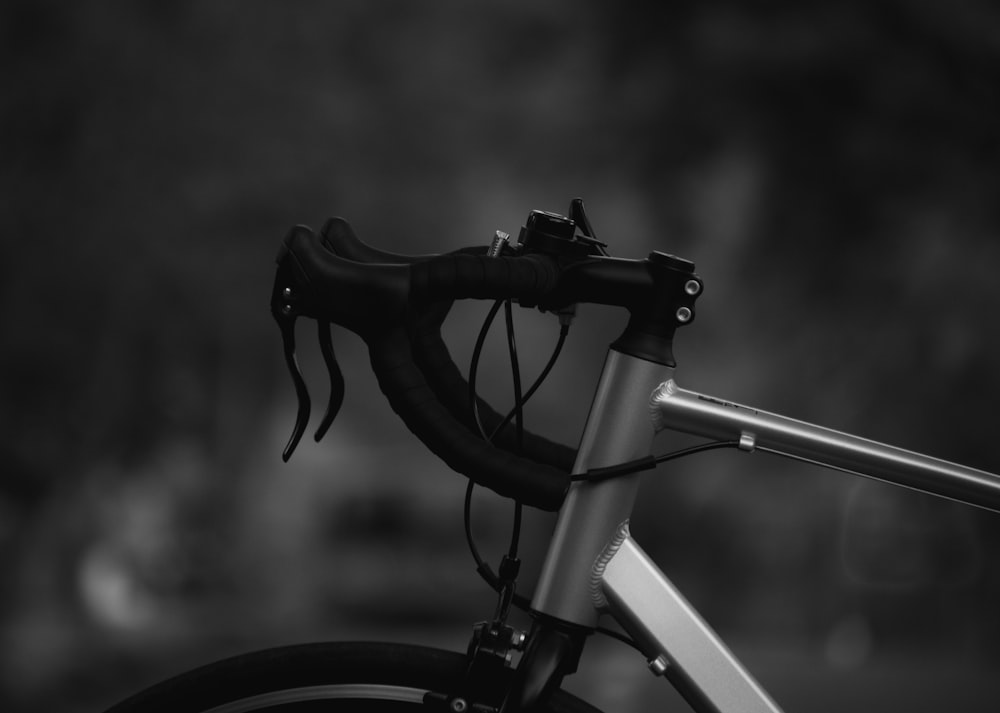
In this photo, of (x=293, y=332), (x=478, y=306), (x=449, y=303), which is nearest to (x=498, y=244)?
(x=449, y=303)

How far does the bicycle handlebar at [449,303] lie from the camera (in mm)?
642

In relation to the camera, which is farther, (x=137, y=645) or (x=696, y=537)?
(x=696, y=537)

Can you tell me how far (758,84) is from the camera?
101 inches

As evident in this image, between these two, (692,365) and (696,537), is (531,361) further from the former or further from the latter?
(696,537)

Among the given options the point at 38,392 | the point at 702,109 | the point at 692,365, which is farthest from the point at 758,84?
the point at 38,392

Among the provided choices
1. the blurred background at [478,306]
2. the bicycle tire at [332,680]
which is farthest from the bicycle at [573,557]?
the blurred background at [478,306]

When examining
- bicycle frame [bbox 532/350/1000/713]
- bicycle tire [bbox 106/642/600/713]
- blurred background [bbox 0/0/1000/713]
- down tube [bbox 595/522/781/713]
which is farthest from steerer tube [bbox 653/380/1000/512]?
blurred background [bbox 0/0/1000/713]

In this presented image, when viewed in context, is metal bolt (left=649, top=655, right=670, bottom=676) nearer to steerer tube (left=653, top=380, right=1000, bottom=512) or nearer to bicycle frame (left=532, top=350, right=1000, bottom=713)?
bicycle frame (left=532, top=350, right=1000, bottom=713)

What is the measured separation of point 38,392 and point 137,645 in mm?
625

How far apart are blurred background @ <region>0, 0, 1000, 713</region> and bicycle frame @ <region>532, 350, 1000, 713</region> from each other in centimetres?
163

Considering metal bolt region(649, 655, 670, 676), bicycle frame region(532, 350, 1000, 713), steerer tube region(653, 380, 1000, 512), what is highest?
steerer tube region(653, 380, 1000, 512)

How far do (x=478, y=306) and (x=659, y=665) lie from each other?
1828mm

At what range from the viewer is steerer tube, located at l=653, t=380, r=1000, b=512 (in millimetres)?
767

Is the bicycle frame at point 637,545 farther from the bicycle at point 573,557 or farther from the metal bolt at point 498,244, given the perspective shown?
the metal bolt at point 498,244
